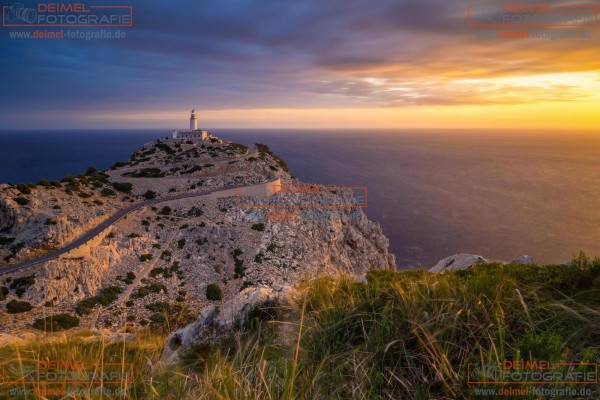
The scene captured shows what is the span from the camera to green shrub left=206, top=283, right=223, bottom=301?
2710 centimetres

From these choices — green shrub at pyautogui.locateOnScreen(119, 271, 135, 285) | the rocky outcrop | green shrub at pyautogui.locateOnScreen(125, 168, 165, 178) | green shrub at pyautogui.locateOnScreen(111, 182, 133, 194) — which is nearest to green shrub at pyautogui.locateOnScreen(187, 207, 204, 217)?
green shrub at pyautogui.locateOnScreen(111, 182, 133, 194)

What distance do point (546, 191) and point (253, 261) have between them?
9641cm

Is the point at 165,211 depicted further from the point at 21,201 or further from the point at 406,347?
the point at 406,347

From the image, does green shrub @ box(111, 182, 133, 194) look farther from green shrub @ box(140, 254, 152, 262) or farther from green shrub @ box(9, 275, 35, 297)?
green shrub @ box(9, 275, 35, 297)

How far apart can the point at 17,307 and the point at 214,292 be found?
13040mm

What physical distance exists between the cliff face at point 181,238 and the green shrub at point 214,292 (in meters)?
0.21

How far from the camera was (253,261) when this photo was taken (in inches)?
1296

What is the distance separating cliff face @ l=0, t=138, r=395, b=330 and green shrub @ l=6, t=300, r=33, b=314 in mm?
555

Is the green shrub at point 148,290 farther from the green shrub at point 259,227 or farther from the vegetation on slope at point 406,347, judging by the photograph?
the vegetation on slope at point 406,347

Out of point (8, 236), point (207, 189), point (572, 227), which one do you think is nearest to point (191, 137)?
point (207, 189)

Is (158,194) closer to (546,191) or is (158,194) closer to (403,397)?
(403,397)

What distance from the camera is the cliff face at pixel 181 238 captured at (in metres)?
24.0

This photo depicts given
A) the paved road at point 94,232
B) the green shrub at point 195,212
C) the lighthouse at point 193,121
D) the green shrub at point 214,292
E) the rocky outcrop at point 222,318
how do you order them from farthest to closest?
the lighthouse at point 193,121
the green shrub at point 195,212
the green shrub at point 214,292
the paved road at point 94,232
the rocky outcrop at point 222,318

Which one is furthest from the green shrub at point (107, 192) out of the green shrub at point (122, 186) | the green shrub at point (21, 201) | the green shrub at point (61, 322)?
the green shrub at point (61, 322)
